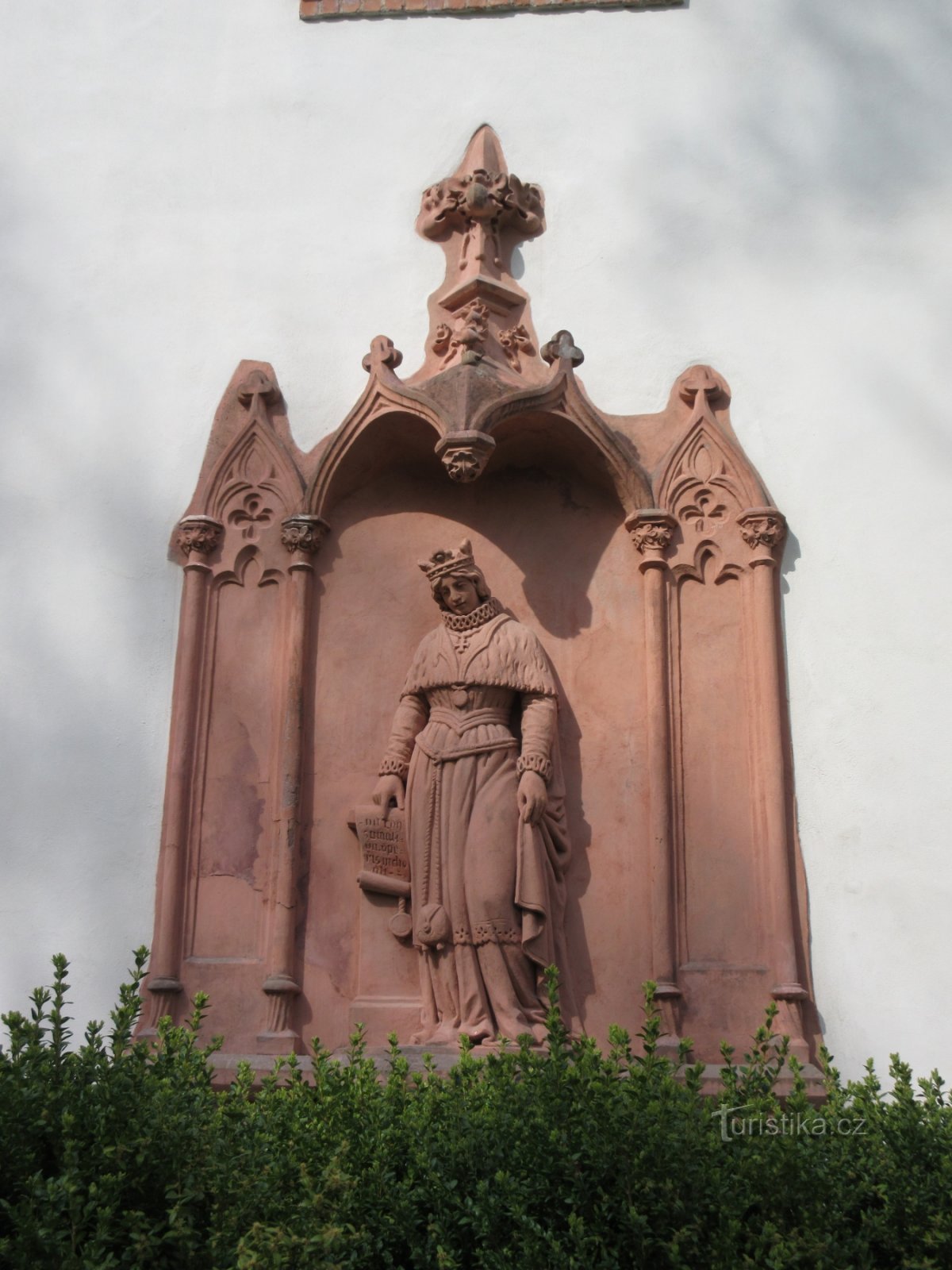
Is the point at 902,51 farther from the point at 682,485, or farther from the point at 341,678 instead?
the point at 341,678

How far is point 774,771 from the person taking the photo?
566 cm

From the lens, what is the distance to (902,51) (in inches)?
262

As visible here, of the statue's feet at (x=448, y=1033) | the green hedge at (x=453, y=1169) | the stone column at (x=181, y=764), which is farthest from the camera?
the stone column at (x=181, y=764)

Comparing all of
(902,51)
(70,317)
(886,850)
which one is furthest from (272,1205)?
(902,51)

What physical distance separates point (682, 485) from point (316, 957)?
2.35 metres

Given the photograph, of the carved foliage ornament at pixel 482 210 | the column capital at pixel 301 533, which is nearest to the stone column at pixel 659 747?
the column capital at pixel 301 533

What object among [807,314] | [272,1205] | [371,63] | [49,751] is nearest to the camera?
[272,1205]

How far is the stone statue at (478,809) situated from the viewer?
5.46 metres

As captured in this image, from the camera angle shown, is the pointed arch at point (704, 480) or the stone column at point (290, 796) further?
the pointed arch at point (704, 480)

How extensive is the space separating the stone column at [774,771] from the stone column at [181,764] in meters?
2.15

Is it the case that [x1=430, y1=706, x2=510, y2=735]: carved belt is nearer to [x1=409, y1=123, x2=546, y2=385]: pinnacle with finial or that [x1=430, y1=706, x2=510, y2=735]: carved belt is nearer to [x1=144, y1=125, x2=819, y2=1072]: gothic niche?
[x1=144, y1=125, x2=819, y2=1072]: gothic niche

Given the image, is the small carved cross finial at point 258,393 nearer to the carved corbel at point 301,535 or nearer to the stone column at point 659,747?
the carved corbel at point 301,535

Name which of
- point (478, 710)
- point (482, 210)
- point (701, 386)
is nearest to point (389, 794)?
point (478, 710)

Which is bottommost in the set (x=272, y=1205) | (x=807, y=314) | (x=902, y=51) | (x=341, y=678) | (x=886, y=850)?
(x=272, y=1205)
